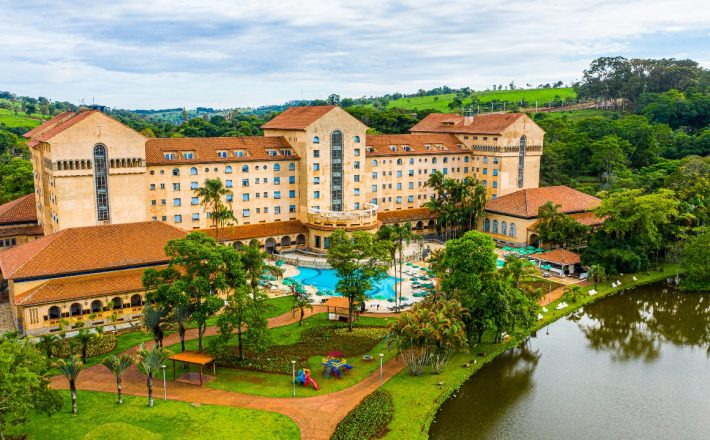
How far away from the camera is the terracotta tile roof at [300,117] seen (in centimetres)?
8181

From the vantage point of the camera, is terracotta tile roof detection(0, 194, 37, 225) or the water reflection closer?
the water reflection

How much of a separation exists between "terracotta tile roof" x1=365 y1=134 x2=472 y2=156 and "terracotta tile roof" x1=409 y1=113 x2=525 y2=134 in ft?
8.36

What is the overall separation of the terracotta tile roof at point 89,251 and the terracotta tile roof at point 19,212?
46.0 feet

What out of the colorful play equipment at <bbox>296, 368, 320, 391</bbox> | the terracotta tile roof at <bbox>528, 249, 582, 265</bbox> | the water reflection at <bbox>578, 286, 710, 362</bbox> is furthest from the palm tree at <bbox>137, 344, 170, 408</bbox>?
the terracotta tile roof at <bbox>528, 249, 582, 265</bbox>

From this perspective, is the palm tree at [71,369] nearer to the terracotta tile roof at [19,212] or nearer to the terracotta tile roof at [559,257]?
the terracotta tile roof at [19,212]

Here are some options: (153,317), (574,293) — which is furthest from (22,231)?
(574,293)

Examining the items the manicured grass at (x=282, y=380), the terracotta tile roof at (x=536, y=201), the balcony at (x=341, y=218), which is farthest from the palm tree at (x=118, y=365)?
the terracotta tile roof at (x=536, y=201)

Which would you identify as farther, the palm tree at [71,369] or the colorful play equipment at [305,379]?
the colorful play equipment at [305,379]

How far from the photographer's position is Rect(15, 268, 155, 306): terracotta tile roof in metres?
50.6

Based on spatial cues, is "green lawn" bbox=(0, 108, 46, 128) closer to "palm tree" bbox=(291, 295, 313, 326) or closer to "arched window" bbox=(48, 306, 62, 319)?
"arched window" bbox=(48, 306, 62, 319)

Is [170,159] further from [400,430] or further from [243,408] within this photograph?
[400,430]

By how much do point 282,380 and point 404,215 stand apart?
5138 centimetres

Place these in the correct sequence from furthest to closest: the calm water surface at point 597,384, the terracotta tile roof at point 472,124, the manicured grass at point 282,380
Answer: the terracotta tile roof at point 472,124 < the manicured grass at point 282,380 < the calm water surface at point 597,384

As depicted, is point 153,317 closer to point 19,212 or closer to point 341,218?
point 341,218
